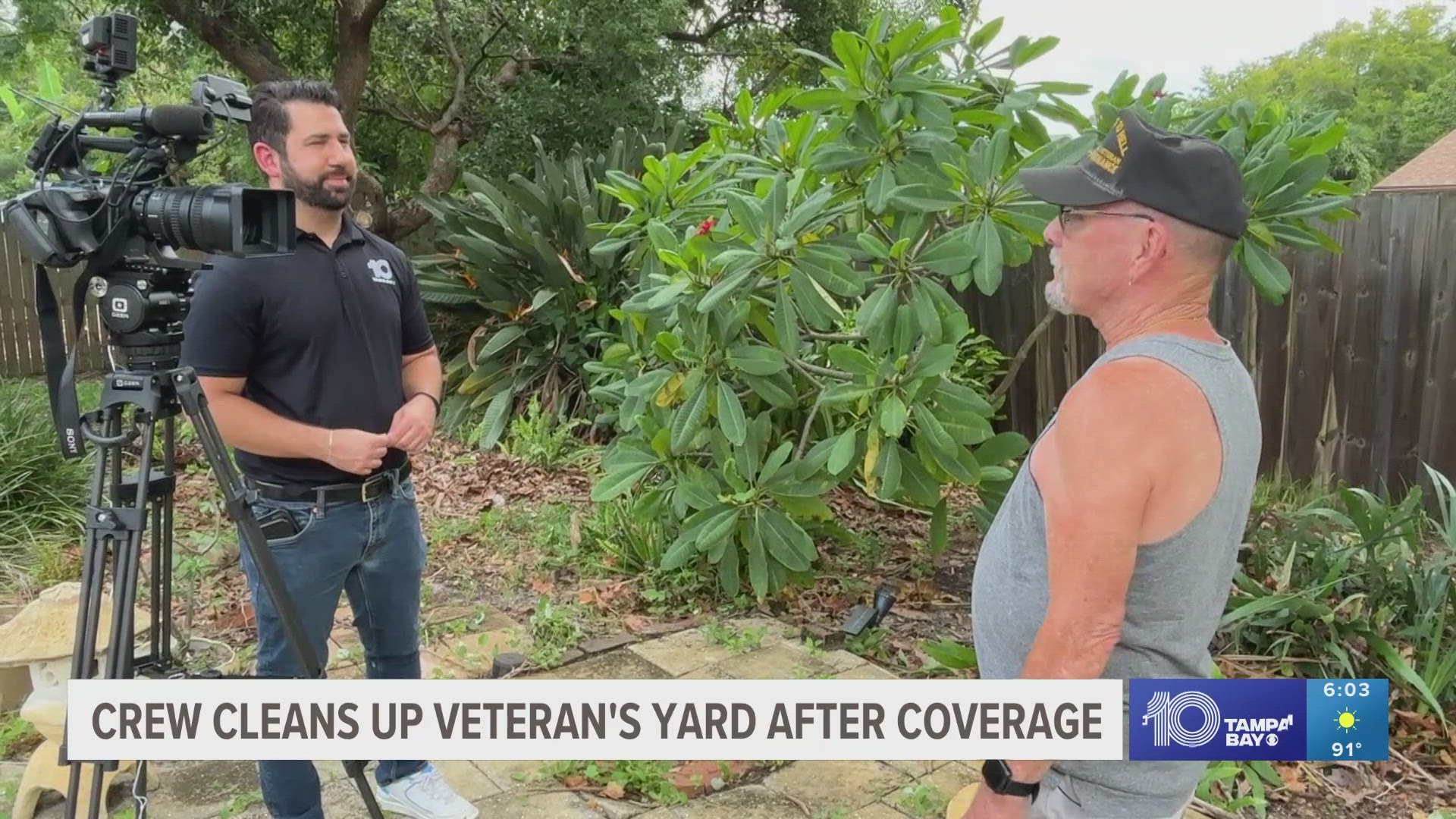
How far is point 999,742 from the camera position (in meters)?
1.60

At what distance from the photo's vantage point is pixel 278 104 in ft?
7.09

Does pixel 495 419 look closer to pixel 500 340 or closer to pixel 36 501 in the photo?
pixel 500 340

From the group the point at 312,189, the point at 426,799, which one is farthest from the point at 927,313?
the point at 426,799

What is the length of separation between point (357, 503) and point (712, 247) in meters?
1.51

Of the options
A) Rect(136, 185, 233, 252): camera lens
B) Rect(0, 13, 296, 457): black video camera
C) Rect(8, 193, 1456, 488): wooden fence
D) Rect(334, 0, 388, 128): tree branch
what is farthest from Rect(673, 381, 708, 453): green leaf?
Rect(334, 0, 388, 128): tree branch

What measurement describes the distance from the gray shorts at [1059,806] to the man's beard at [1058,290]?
73 cm

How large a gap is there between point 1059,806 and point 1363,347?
13.5 feet

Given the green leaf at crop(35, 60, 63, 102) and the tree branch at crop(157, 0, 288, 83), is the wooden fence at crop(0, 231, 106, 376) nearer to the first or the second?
the tree branch at crop(157, 0, 288, 83)

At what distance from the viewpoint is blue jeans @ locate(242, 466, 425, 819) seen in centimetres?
215

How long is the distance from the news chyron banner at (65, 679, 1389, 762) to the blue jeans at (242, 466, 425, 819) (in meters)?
0.11

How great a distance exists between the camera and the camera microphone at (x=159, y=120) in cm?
184

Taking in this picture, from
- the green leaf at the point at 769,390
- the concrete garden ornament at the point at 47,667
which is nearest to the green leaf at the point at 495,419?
the green leaf at the point at 769,390

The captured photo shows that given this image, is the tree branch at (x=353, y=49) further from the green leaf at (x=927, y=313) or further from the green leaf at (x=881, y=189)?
the green leaf at (x=927, y=313)

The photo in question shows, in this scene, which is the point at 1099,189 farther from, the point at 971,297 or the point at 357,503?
the point at 971,297
